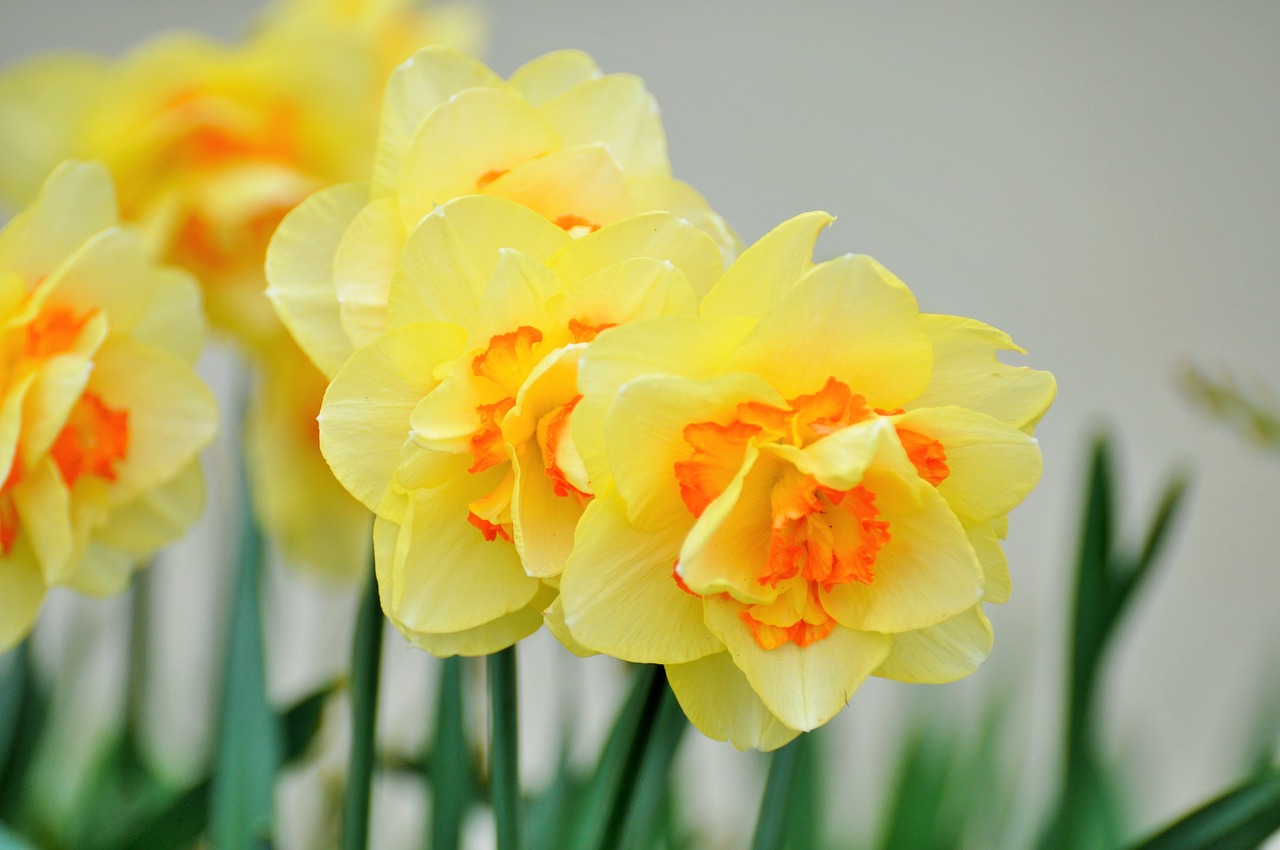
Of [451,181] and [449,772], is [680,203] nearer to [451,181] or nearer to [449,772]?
[451,181]

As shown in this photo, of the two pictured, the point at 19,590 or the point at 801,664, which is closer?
the point at 801,664

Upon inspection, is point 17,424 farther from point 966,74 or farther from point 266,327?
point 966,74

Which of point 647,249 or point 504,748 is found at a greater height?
point 647,249

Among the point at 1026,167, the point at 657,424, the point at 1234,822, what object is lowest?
the point at 1026,167

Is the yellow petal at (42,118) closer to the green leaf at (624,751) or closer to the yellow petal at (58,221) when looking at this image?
the yellow petal at (58,221)

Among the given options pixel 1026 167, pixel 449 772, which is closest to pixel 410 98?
pixel 449 772

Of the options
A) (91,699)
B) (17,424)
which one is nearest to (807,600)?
(17,424)

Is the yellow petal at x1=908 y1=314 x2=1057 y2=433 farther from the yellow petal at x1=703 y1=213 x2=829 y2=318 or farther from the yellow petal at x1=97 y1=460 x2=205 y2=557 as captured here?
the yellow petal at x1=97 y1=460 x2=205 y2=557
